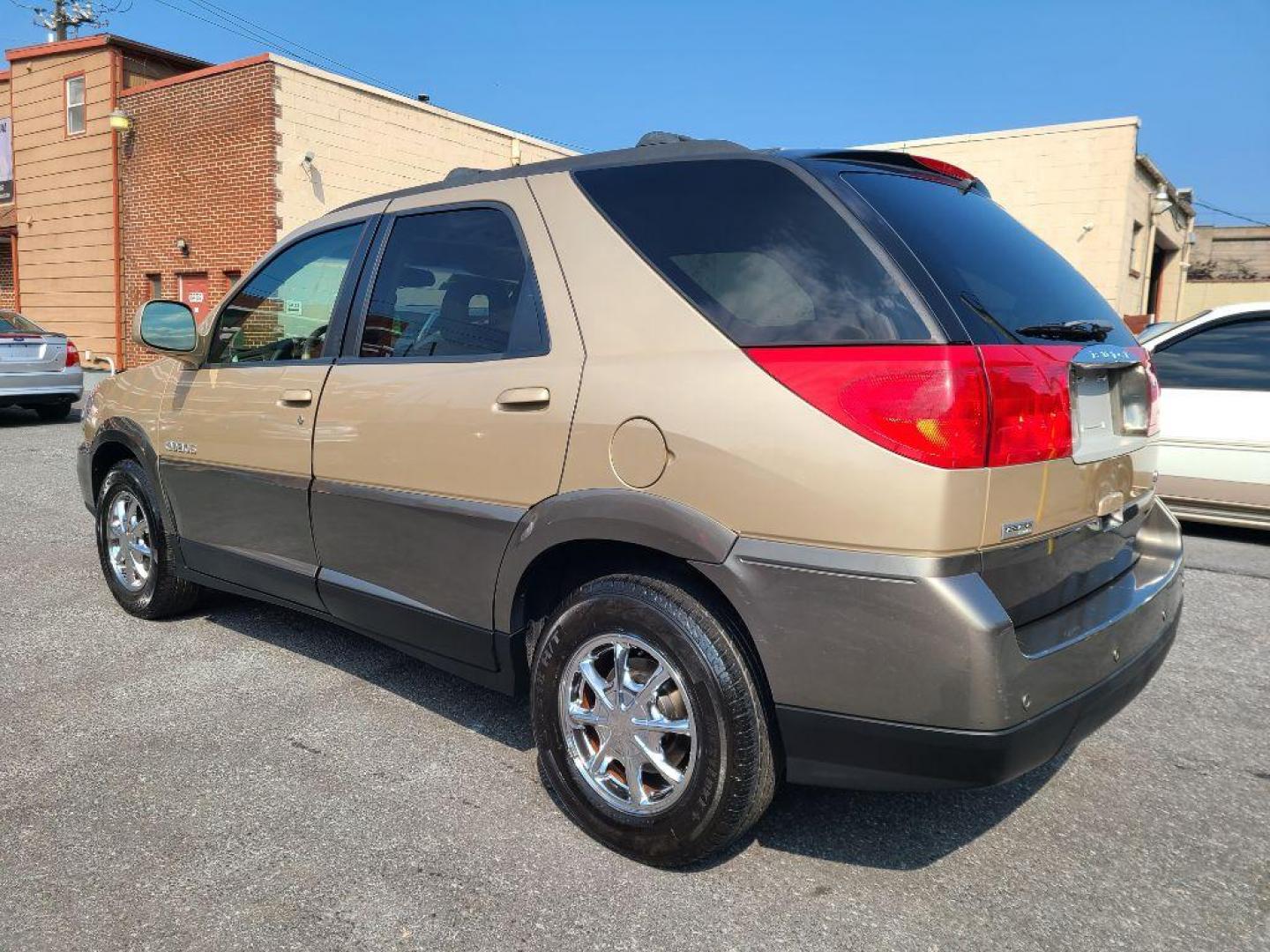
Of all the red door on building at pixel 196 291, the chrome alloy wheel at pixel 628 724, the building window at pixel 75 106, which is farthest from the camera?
the building window at pixel 75 106

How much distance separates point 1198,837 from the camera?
2721 mm

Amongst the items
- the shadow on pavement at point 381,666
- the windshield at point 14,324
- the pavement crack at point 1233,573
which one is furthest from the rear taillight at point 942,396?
the windshield at point 14,324

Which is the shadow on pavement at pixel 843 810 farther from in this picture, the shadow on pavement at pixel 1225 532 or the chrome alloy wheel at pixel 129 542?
the shadow on pavement at pixel 1225 532

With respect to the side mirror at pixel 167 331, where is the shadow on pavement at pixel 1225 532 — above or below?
below

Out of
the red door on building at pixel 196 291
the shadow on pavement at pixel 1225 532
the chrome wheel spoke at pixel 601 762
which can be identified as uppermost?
the red door on building at pixel 196 291

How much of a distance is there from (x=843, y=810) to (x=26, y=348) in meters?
12.7

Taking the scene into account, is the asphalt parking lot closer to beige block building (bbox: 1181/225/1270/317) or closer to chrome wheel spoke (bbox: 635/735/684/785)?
chrome wheel spoke (bbox: 635/735/684/785)

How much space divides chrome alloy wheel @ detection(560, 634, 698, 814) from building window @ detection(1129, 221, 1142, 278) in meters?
20.0

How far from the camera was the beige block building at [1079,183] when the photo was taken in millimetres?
18094

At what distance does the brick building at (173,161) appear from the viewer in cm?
1653

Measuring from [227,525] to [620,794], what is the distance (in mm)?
2183

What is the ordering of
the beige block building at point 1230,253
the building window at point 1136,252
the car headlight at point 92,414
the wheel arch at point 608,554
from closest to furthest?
the wheel arch at point 608,554 < the car headlight at point 92,414 < the building window at point 1136,252 < the beige block building at point 1230,253

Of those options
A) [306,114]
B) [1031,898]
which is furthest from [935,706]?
[306,114]

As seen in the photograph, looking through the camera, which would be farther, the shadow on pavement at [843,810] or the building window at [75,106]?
the building window at [75,106]
